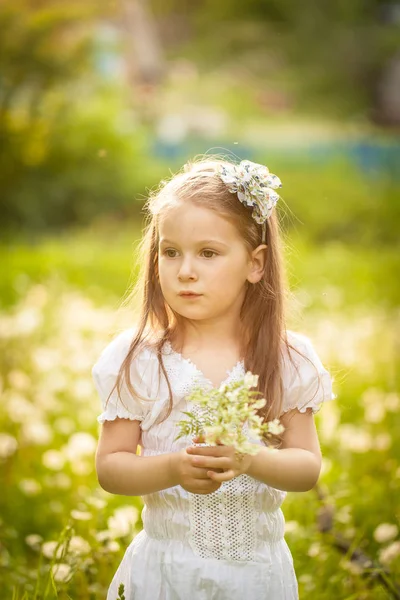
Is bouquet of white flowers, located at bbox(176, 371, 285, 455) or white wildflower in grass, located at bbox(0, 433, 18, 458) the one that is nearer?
bouquet of white flowers, located at bbox(176, 371, 285, 455)

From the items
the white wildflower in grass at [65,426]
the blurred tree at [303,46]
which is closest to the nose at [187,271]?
the white wildflower in grass at [65,426]

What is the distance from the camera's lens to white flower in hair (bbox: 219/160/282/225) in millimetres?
1955

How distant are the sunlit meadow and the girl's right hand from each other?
1.91ft

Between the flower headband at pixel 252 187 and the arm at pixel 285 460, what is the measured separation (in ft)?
1.66

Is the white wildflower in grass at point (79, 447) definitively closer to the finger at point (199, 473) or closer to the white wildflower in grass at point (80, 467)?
the white wildflower in grass at point (80, 467)

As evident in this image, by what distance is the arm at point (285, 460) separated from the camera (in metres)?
1.70

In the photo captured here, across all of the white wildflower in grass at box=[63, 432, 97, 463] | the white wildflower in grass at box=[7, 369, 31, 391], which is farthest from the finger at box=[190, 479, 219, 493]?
the white wildflower in grass at box=[7, 369, 31, 391]

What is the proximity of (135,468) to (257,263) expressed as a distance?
598 mm

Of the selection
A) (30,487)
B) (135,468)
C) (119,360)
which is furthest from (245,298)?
(30,487)

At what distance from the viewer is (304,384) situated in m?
1.98

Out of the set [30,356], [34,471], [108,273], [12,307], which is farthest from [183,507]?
[108,273]

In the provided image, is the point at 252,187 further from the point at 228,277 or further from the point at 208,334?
the point at 208,334

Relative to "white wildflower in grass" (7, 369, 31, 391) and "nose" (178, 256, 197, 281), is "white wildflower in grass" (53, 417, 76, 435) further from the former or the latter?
"nose" (178, 256, 197, 281)

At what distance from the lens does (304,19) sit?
30.6 feet
